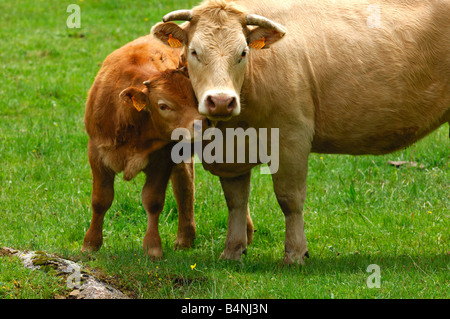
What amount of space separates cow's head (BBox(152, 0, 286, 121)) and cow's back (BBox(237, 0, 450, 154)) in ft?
1.52

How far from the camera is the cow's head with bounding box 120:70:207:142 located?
6188 mm

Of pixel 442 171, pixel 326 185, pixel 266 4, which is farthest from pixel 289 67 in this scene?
pixel 442 171

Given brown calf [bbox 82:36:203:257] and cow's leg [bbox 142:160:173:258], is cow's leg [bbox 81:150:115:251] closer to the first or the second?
brown calf [bbox 82:36:203:257]

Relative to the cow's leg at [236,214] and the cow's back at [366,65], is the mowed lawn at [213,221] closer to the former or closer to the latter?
the cow's leg at [236,214]

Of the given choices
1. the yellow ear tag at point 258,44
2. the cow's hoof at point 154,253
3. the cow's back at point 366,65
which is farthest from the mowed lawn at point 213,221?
the yellow ear tag at point 258,44

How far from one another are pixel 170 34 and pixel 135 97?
61 cm

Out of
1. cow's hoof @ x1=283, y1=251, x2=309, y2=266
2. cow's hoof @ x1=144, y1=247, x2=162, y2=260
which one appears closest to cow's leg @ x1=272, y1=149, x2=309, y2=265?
cow's hoof @ x1=283, y1=251, x2=309, y2=266

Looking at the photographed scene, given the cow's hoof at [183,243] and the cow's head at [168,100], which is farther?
the cow's hoof at [183,243]

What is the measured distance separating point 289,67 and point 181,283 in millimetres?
2105

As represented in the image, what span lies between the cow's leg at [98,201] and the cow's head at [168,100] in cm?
89

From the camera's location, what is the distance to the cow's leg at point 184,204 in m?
7.52

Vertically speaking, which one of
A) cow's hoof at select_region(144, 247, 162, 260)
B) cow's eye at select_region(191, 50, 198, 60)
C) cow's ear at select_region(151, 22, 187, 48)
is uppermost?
cow's ear at select_region(151, 22, 187, 48)

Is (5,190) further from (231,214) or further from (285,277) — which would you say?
(285,277)

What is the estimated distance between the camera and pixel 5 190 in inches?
333
